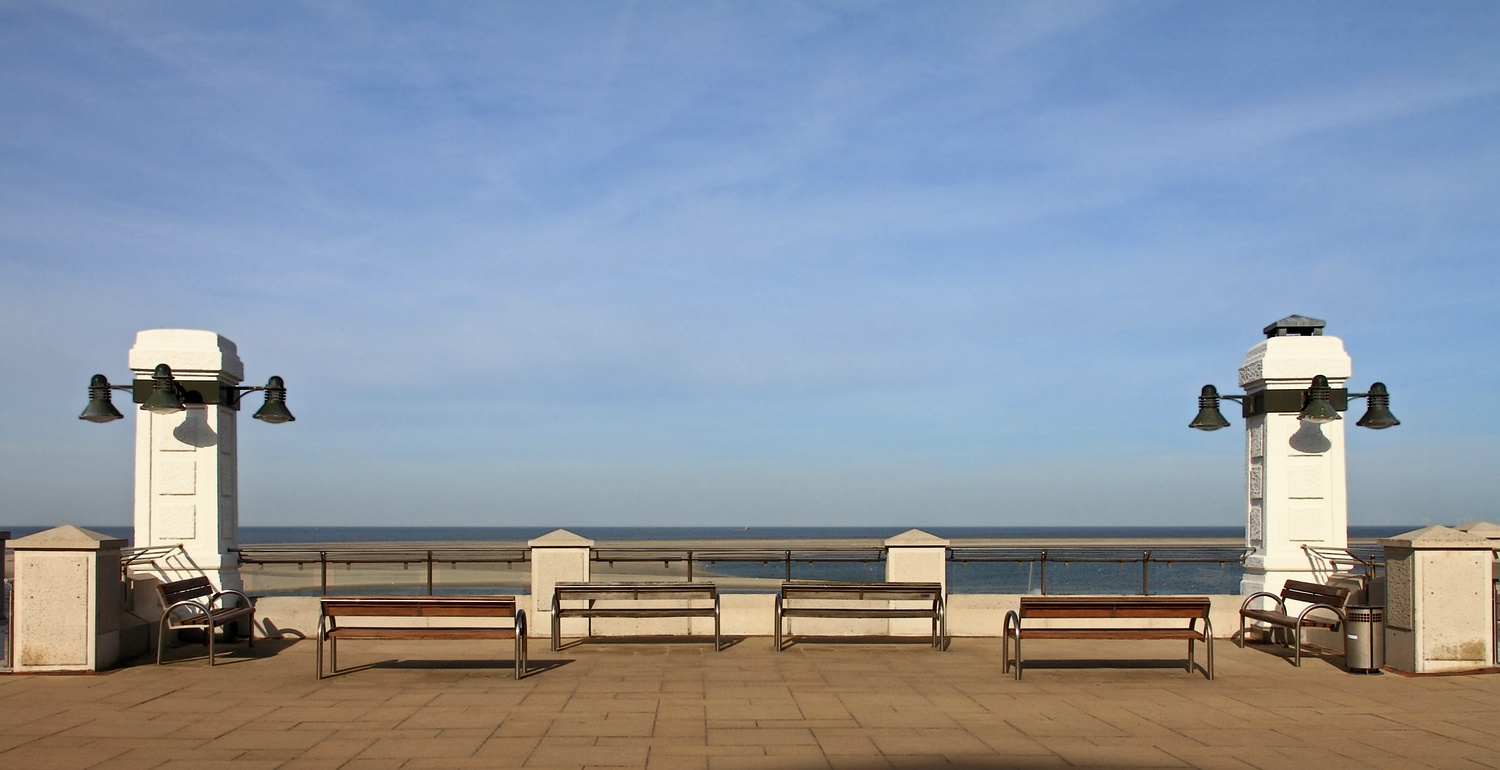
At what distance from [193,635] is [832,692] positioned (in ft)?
22.1

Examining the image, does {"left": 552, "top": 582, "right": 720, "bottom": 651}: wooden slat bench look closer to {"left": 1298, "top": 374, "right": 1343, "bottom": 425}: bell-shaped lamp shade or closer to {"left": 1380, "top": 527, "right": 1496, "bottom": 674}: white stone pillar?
{"left": 1380, "top": 527, "right": 1496, "bottom": 674}: white stone pillar

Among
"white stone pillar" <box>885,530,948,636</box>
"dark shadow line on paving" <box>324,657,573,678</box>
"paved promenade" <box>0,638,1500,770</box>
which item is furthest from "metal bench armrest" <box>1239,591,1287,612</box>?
"dark shadow line on paving" <box>324,657,573,678</box>

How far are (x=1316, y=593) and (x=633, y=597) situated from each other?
257 inches

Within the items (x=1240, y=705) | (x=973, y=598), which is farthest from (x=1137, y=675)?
(x=973, y=598)

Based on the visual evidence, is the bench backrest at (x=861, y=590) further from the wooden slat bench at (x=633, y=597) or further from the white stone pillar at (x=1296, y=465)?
the white stone pillar at (x=1296, y=465)

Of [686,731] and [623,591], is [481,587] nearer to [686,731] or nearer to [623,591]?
[623,591]

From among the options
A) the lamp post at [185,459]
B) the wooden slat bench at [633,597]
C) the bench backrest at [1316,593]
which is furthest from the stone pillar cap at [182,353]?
the bench backrest at [1316,593]

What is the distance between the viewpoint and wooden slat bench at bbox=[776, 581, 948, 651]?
1070cm

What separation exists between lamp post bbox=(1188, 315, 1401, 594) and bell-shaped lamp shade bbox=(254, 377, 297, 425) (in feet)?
31.5

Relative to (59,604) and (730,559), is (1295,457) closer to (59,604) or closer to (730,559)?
(59,604)

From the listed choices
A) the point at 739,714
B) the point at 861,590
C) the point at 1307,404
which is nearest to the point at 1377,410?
the point at 1307,404

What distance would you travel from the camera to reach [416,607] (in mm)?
9180

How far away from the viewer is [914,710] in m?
7.80

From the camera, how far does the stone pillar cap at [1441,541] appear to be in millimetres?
9516
